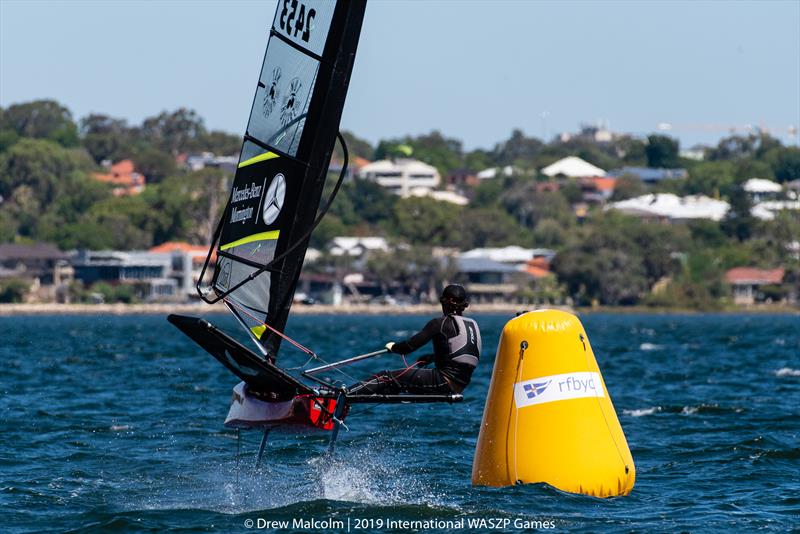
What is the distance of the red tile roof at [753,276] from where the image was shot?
112 metres

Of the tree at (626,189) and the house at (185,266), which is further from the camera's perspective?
the tree at (626,189)

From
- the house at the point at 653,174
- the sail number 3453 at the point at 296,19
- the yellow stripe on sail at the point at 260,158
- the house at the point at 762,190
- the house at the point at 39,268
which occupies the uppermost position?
the house at the point at 653,174

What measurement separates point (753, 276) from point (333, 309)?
32.1m

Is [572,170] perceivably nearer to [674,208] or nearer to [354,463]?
[674,208]

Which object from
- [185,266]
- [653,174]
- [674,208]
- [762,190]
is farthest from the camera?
[653,174]

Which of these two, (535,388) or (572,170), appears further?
(572,170)

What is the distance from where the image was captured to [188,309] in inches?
3927

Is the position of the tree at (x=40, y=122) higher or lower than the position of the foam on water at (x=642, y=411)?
higher

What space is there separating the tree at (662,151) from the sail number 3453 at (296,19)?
565ft

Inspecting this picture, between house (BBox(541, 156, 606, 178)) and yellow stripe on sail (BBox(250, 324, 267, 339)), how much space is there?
154m

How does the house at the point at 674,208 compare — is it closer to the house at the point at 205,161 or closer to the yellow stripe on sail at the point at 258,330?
the house at the point at 205,161

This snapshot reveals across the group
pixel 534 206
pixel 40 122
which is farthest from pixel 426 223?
pixel 40 122

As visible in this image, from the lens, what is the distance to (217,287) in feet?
40.9

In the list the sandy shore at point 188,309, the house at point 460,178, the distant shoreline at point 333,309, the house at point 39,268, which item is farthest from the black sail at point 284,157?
the house at point 460,178
